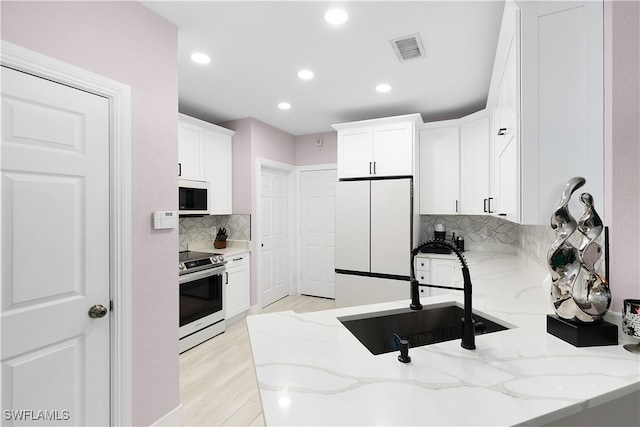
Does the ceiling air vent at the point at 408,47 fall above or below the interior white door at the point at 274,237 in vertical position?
above

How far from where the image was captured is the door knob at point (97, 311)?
1443 millimetres

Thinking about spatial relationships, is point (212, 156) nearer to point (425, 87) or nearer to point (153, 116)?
point (153, 116)

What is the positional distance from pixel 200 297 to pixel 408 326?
228 centimetres

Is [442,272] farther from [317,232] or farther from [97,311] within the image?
[97,311]

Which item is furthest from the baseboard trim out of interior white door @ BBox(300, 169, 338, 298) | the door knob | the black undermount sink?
interior white door @ BBox(300, 169, 338, 298)

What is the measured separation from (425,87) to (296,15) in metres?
1.58

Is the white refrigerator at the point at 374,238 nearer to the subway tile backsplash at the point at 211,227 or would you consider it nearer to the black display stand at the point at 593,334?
the subway tile backsplash at the point at 211,227

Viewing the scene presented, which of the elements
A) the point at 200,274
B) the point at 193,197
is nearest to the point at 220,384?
the point at 200,274

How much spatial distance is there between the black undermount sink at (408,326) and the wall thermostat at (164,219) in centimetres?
114

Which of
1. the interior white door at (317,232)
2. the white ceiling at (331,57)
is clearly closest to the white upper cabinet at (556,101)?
the white ceiling at (331,57)

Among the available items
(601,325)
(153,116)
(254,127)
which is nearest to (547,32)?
(601,325)

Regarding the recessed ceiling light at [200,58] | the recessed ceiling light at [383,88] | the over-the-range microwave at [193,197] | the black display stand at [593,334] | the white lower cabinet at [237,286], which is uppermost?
the recessed ceiling light at [383,88]

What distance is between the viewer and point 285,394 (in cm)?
79

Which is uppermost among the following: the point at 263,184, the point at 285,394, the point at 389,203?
the point at 263,184
